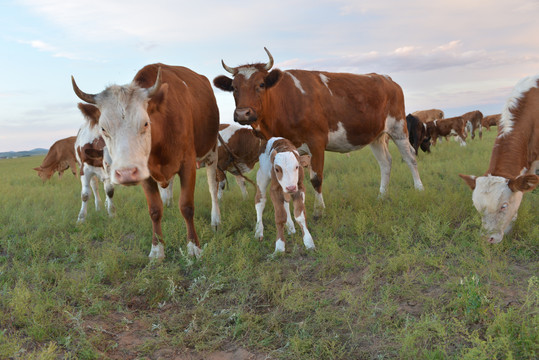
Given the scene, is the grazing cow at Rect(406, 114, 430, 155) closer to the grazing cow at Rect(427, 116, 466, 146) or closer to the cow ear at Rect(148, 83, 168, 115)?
the grazing cow at Rect(427, 116, 466, 146)

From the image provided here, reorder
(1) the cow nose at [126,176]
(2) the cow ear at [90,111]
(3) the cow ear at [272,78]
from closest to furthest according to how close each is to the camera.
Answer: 1. (1) the cow nose at [126,176]
2. (2) the cow ear at [90,111]
3. (3) the cow ear at [272,78]

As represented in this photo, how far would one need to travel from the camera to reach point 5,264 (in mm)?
5738

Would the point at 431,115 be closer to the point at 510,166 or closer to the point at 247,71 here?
the point at 510,166

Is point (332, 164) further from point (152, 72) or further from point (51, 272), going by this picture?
point (51, 272)

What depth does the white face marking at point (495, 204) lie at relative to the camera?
5.26 metres

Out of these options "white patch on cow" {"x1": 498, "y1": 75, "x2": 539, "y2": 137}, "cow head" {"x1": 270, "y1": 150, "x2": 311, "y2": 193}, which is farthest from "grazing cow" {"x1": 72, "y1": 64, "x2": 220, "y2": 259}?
"white patch on cow" {"x1": 498, "y1": 75, "x2": 539, "y2": 137}

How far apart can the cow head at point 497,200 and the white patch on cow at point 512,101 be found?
42.7 inches

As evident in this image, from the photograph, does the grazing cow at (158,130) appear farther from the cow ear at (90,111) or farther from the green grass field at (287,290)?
the green grass field at (287,290)

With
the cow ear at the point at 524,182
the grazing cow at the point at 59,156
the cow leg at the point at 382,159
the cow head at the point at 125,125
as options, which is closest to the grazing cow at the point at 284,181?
the cow head at the point at 125,125

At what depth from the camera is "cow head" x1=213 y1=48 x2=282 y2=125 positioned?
253 inches

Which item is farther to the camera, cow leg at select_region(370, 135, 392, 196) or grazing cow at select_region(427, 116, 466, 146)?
grazing cow at select_region(427, 116, 466, 146)

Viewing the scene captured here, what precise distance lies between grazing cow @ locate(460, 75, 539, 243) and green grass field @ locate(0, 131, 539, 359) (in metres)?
0.24

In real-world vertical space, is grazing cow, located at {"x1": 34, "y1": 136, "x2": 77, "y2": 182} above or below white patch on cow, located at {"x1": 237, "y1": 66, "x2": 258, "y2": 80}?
below

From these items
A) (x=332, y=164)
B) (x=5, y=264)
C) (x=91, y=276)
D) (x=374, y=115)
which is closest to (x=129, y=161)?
(x=91, y=276)
